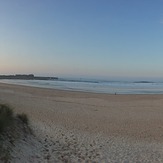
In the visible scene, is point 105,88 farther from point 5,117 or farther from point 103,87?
point 5,117

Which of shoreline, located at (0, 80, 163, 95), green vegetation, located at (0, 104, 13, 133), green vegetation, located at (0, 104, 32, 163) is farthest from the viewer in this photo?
shoreline, located at (0, 80, 163, 95)

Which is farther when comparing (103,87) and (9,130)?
(103,87)

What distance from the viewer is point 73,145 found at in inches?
343

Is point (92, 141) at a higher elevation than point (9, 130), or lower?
lower

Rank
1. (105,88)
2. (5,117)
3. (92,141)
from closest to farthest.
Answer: (5,117)
(92,141)
(105,88)

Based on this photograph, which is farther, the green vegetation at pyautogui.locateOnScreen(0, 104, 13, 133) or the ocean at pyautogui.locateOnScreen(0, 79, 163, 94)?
the ocean at pyautogui.locateOnScreen(0, 79, 163, 94)

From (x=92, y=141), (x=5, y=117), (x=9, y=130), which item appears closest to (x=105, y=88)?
(x=92, y=141)

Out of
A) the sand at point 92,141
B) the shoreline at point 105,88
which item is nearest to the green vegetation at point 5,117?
the sand at point 92,141

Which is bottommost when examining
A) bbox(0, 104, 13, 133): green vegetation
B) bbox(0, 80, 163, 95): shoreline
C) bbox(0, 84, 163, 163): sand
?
bbox(0, 84, 163, 163): sand

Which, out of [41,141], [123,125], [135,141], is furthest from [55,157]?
[123,125]

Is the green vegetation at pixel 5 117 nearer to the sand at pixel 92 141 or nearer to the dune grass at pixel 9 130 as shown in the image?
the dune grass at pixel 9 130

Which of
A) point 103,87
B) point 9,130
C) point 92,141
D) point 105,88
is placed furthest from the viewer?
point 103,87

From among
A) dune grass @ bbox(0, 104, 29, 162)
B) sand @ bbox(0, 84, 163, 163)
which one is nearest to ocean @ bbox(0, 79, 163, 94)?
sand @ bbox(0, 84, 163, 163)

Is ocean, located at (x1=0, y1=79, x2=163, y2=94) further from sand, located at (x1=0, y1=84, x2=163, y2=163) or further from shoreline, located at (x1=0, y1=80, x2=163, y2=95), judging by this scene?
sand, located at (x1=0, y1=84, x2=163, y2=163)
